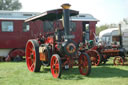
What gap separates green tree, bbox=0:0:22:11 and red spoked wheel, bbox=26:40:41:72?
31.2 metres

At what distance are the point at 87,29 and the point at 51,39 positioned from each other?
7141 millimetres

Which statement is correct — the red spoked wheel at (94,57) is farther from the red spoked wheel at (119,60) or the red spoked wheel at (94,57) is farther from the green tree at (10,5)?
the green tree at (10,5)

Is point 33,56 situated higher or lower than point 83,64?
higher

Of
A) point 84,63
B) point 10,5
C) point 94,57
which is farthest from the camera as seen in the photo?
point 10,5

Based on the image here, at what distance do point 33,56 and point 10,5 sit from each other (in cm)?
3317

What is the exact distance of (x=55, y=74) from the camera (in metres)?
6.05

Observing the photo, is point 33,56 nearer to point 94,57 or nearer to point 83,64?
point 83,64

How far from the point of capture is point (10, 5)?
38.3 m

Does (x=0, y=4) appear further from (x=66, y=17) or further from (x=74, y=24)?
(x=66, y=17)

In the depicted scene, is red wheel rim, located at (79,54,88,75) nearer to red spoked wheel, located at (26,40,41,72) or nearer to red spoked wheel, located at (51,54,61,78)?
red spoked wheel, located at (51,54,61,78)

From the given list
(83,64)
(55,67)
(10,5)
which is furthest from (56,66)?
(10,5)

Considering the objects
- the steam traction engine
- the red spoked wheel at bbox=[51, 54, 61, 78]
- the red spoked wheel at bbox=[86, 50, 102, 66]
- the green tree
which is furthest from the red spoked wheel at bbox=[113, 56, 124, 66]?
the green tree

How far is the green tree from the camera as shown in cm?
3691

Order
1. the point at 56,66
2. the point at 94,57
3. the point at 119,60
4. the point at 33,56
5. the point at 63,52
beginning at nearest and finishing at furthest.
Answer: the point at 56,66
the point at 63,52
the point at 33,56
the point at 119,60
the point at 94,57
